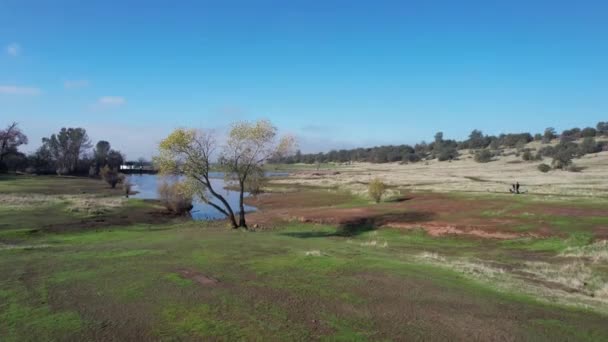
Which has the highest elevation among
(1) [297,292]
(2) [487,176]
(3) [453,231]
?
(1) [297,292]

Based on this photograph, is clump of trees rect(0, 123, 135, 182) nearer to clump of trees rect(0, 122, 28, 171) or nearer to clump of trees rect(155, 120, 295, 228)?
clump of trees rect(0, 122, 28, 171)

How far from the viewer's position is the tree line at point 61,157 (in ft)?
399

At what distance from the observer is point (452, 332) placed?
35.8ft

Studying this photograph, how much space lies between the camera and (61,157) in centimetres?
15238

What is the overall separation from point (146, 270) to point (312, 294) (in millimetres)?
7165

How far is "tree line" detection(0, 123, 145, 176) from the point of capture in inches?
4787

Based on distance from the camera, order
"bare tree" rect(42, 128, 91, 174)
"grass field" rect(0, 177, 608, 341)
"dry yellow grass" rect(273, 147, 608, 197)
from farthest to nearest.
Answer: "bare tree" rect(42, 128, 91, 174) → "dry yellow grass" rect(273, 147, 608, 197) → "grass field" rect(0, 177, 608, 341)

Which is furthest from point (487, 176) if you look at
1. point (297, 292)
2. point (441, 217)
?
point (297, 292)

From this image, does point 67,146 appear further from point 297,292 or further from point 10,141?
point 297,292

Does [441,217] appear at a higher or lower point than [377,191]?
lower

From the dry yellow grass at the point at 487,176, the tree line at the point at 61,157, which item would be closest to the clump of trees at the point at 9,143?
the tree line at the point at 61,157

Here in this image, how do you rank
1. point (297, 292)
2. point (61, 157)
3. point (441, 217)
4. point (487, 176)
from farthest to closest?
point (61, 157)
point (487, 176)
point (441, 217)
point (297, 292)

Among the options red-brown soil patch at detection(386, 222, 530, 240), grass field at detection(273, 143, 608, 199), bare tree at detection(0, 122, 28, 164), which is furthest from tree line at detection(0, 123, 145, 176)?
red-brown soil patch at detection(386, 222, 530, 240)

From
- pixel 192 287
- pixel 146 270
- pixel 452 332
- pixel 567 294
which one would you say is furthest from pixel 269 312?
pixel 567 294
